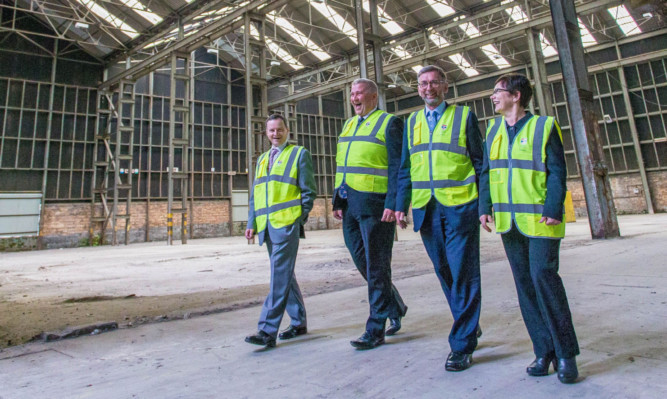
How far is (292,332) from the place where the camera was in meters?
3.02

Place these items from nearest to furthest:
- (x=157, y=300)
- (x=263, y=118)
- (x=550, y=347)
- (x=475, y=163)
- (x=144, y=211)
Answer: (x=550, y=347) < (x=475, y=163) < (x=157, y=300) < (x=263, y=118) < (x=144, y=211)

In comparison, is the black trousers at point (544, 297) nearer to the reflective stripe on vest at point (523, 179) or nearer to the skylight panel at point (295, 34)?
the reflective stripe on vest at point (523, 179)

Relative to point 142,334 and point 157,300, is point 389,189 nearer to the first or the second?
point 142,334

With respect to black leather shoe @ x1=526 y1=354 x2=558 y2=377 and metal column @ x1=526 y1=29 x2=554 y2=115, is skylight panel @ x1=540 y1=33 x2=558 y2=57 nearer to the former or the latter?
metal column @ x1=526 y1=29 x2=554 y2=115

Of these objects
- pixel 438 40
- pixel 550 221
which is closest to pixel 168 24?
pixel 438 40

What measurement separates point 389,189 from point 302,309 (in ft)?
3.80

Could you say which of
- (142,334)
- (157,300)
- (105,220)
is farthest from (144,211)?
(142,334)

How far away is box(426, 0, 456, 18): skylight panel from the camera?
18875 millimetres

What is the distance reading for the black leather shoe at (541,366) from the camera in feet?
6.48

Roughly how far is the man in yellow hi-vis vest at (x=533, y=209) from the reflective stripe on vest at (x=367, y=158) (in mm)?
770

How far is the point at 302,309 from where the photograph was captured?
3100 mm

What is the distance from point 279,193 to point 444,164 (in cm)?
124

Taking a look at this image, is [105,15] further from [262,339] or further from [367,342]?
[367,342]

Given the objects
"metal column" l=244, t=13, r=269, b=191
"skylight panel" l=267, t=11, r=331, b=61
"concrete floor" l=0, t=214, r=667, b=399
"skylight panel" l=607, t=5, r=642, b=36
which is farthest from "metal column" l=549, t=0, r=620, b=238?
"skylight panel" l=607, t=5, r=642, b=36
